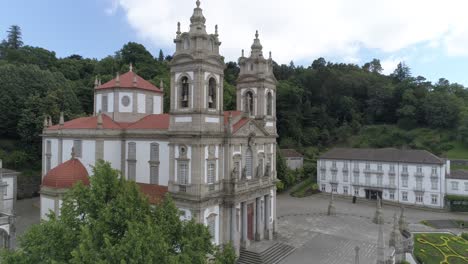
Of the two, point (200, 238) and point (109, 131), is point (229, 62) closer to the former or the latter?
point (109, 131)

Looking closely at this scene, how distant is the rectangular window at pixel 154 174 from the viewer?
24.1m

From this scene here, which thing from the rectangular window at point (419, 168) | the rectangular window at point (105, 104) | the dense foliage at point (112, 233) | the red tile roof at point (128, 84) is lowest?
the rectangular window at point (419, 168)

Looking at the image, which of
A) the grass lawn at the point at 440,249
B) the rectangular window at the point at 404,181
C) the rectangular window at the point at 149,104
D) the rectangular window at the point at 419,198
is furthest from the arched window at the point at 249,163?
the rectangular window at the point at 419,198

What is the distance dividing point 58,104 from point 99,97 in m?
20.2

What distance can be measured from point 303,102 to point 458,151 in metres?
33.5

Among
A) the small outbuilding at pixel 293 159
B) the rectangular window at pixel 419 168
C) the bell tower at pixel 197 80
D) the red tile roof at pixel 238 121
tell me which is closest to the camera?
the bell tower at pixel 197 80

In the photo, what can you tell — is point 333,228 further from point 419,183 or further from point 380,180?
point 419,183

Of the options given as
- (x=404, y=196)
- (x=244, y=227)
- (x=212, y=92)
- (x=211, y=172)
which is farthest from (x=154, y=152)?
(x=404, y=196)

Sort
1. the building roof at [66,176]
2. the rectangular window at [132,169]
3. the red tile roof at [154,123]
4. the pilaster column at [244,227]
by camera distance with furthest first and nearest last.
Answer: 1. the rectangular window at [132,169]
2. the red tile roof at [154,123]
3. the building roof at [66,176]
4. the pilaster column at [244,227]

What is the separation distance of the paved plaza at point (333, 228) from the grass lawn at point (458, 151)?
17.2 meters

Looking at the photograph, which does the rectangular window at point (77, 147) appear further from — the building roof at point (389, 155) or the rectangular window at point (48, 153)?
the building roof at point (389, 155)

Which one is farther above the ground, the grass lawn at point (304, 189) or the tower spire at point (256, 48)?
the tower spire at point (256, 48)

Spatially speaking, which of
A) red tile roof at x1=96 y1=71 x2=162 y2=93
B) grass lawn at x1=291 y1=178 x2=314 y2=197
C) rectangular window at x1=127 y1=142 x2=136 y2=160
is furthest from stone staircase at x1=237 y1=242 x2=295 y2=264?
grass lawn at x1=291 y1=178 x2=314 y2=197

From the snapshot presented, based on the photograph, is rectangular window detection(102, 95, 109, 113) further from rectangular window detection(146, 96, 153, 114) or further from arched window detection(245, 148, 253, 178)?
arched window detection(245, 148, 253, 178)
